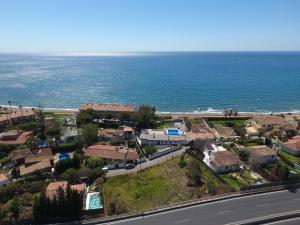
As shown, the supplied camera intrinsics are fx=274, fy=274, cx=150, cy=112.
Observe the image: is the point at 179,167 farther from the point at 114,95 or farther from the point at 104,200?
the point at 114,95

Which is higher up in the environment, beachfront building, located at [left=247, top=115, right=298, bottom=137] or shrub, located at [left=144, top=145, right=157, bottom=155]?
shrub, located at [left=144, top=145, right=157, bottom=155]

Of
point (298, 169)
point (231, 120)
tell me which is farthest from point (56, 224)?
point (231, 120)

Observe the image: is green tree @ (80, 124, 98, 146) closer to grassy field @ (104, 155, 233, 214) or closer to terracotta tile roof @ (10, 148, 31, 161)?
terracotta tile roof @ (10, 148, 31, 161)

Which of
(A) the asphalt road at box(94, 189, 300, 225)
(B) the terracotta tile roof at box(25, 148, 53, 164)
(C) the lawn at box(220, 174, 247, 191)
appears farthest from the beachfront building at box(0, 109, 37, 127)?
(C) the lawn at box(220, 174, 247, 191)

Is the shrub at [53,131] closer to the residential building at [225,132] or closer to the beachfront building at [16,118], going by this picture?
the beachfront building at [16,118]

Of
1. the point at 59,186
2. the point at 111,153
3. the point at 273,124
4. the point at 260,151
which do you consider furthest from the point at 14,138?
the point at 273,124

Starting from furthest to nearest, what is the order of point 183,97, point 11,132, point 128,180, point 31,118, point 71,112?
point 183,97 < point 71,112 < point 31,118 < point 11,132 < point 128,180

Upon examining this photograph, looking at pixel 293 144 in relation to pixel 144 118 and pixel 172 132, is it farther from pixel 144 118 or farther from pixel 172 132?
pixel 144 118
